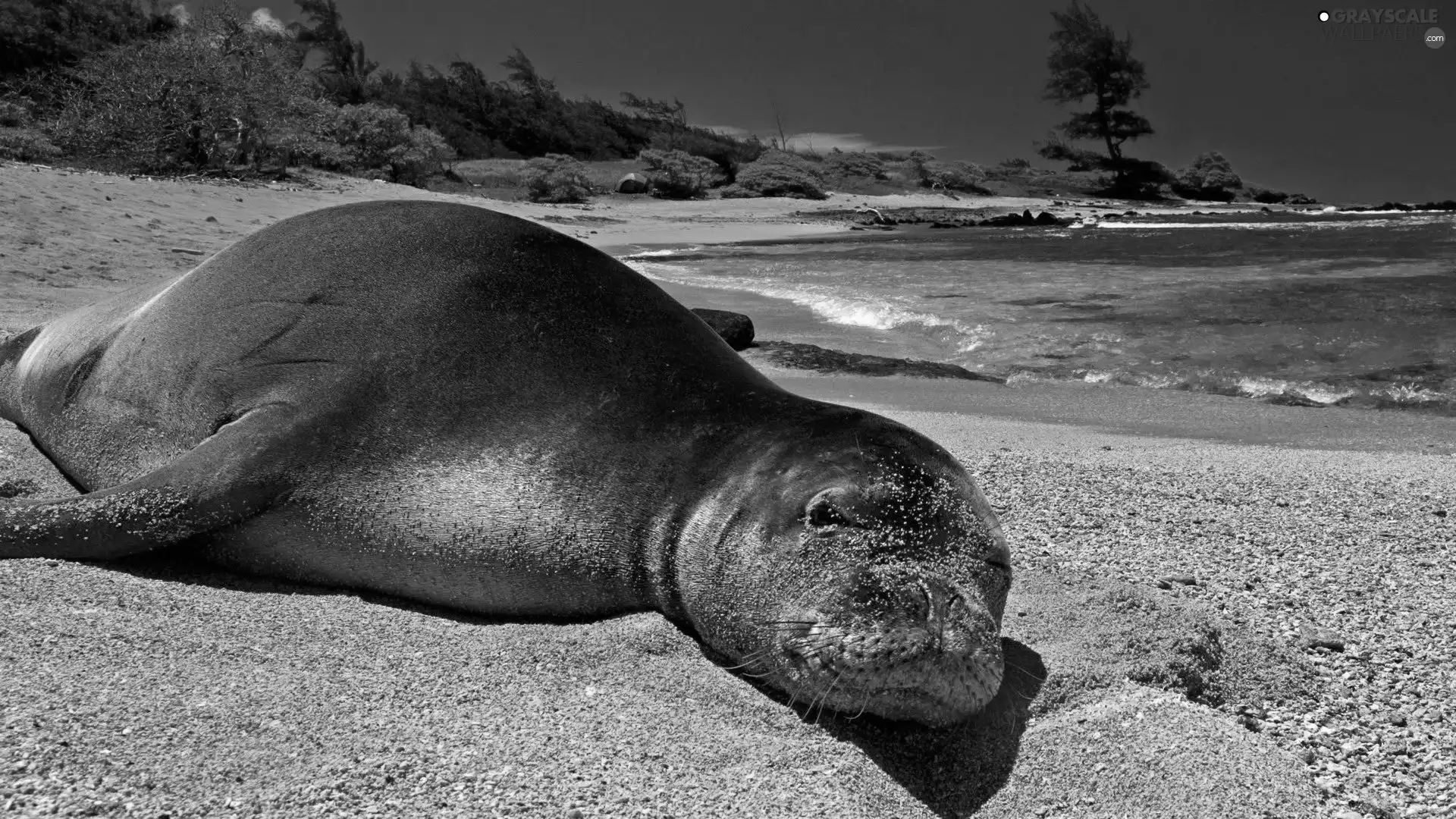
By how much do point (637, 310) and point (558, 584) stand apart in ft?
3.09

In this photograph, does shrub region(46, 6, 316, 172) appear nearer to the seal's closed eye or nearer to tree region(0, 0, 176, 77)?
tree region(0, 0, 176, 77)

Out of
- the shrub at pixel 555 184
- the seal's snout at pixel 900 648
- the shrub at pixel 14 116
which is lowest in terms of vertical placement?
the seal's snout at pixel 900 648

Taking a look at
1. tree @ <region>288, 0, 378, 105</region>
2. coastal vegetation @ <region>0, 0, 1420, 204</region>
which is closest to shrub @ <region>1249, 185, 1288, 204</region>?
coastal vegetation @ <region>0, 0, 1420, 204</region>

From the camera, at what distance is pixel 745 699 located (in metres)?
2.38

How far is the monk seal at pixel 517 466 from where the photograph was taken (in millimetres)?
2324

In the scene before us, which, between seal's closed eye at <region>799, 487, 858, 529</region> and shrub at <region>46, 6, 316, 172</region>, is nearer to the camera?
seal's closed eye at <region>799, 487, 858, 529</region>

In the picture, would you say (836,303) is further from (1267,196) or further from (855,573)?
(1267,196)

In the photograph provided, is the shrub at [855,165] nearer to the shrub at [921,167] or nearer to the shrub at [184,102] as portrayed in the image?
the shrub at [921,167]

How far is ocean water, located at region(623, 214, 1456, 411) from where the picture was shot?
7.70 m

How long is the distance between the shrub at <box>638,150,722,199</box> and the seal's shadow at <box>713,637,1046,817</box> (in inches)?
1377

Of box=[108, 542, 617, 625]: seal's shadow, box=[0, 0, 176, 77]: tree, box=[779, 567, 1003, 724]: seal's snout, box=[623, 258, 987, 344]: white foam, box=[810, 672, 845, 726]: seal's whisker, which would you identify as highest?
box=[0, 0, 176, 77]: tree

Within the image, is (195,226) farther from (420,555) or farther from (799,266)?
(420,555)

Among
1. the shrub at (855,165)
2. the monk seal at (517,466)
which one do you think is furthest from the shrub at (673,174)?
the monk seal at (517,466)

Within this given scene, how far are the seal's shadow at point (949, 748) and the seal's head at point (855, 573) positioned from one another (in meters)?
0.07
